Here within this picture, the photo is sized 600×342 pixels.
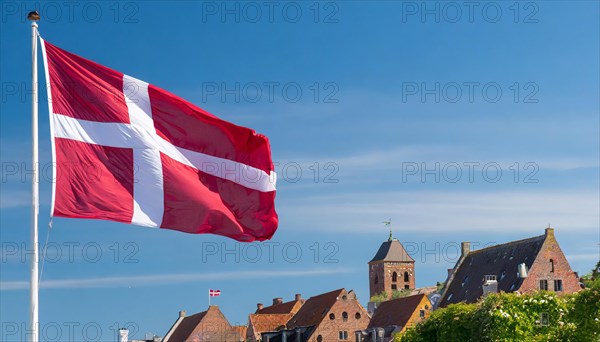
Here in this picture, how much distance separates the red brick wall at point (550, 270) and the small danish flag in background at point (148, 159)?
69.6 m

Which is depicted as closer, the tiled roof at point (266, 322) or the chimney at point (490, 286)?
the chimney at point (490, 286)

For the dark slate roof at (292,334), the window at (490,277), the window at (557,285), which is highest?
the window at (490,277)

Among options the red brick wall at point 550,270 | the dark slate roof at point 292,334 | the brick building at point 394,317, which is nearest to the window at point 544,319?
the red brick wall at point 550,270

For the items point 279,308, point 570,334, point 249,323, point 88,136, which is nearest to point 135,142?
point 88,136

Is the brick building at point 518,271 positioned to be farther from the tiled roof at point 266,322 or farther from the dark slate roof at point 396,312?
the tiled roof at point 266,322

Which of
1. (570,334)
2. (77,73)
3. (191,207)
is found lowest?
(570,334)

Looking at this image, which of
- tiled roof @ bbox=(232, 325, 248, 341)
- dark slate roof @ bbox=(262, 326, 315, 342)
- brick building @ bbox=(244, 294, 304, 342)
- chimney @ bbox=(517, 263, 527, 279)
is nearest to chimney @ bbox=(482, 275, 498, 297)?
chimney @ bbox=(517, 263, 527, 279)

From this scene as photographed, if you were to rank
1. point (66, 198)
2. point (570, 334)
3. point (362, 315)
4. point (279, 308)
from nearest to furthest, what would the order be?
point (66, 198) < point (570, 334) < point (362, 315) < point (279, 308)

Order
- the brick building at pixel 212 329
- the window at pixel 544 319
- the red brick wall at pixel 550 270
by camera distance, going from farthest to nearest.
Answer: the brick building at pixel 212 329
the red brick wall at pixel 550 270
the window at pixel 544 319

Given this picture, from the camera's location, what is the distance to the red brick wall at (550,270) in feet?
291

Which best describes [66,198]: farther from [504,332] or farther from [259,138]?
[504,332]

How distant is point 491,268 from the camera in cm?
9556

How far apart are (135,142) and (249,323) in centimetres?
10638

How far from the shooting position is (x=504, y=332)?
61.2 meters
